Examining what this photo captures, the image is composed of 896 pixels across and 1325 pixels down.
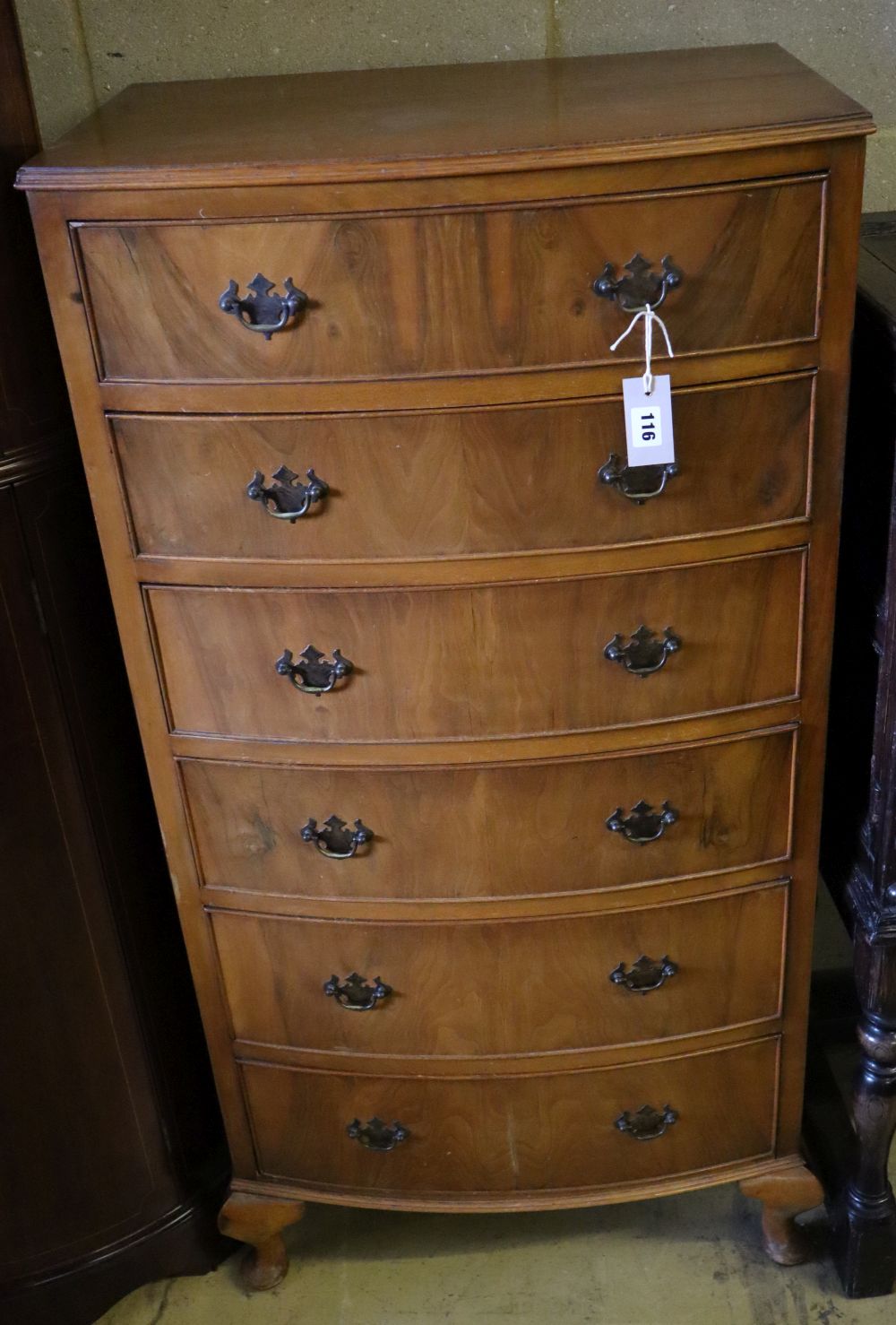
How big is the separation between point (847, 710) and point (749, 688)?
30 centimetres

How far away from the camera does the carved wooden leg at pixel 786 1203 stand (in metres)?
1.76

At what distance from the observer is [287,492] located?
1.34m

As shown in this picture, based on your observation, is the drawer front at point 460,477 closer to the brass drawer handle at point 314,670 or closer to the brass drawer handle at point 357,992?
the brass drawer handle at point 314,670

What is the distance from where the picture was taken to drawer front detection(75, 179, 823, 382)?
3.99ft

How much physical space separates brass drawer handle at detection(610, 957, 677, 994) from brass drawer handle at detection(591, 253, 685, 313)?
0.77 m

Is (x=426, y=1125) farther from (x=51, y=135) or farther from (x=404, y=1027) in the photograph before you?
(x=51, y=135)

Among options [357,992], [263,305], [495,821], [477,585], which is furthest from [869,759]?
[263,305]

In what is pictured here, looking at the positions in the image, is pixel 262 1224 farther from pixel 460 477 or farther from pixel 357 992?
pixel 460 477

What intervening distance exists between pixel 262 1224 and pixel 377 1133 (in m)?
0.24

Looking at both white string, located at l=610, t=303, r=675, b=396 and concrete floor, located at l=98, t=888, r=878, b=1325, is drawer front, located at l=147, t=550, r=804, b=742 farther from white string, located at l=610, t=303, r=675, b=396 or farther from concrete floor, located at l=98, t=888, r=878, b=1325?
concrete floor, located at l=98, t=888, r=878, b=1325

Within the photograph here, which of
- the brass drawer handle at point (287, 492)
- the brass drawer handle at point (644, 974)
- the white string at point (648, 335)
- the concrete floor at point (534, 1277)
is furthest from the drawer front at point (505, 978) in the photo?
the white string at point (648, 335)

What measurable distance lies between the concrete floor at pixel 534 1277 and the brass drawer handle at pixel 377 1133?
272mm

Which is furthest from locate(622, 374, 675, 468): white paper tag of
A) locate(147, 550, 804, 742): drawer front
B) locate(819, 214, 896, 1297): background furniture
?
locate(819, 214, 896, 1297): background furniture

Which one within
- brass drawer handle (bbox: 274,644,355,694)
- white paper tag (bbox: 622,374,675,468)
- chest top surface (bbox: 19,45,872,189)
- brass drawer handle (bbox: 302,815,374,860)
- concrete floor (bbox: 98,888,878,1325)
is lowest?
concrete floor (bbox: 98,888,878,1325)
